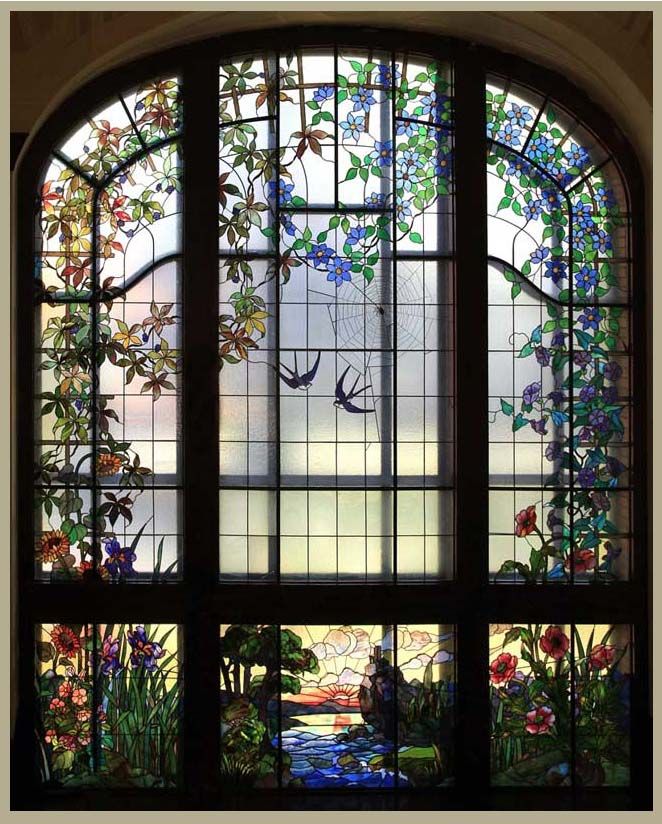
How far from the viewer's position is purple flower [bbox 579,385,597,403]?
4.01 meters

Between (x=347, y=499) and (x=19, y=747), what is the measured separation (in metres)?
1.57

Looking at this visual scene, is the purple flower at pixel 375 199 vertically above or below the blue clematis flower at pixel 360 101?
below

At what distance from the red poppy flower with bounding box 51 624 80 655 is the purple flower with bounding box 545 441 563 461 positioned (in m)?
2.00

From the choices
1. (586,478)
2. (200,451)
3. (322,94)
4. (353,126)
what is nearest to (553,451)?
(586,478)

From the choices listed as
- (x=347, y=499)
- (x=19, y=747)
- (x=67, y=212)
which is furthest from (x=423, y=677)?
(x=67, y=212)

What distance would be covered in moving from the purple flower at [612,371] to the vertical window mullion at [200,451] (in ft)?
5.10

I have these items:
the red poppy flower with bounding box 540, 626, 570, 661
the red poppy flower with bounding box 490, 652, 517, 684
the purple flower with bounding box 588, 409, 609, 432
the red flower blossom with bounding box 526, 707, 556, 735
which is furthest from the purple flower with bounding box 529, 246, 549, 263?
the red flower blossom with bounding box 526, 707, 556, 735

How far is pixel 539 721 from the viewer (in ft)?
13.1

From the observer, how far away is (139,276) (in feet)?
13.0

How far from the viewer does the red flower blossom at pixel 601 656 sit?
4.00 m

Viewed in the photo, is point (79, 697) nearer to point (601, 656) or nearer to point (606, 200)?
point (601, 656)

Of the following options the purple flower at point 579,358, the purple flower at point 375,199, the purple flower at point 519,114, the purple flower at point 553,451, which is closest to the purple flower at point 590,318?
the purple flower at point 579,358

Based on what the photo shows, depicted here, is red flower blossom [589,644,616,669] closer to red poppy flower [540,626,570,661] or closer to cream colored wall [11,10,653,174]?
red poppy flower [540,626,570,661]

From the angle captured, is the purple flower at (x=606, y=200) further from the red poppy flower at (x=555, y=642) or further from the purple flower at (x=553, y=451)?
the red poppy flower at (x=555, y=642)
